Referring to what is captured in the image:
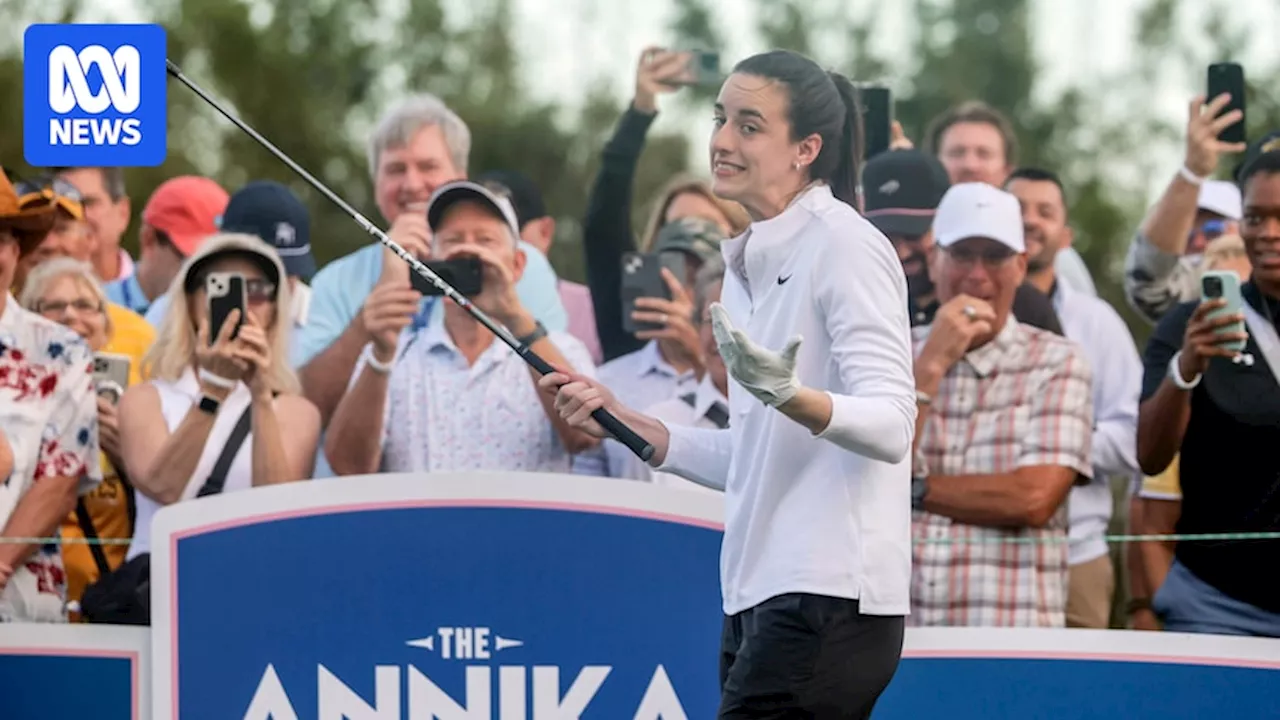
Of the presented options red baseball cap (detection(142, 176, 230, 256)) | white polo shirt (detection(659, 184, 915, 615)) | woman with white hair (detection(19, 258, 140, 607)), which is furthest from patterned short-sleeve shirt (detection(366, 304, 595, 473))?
white polo shirt (detection(659, 184, 915, 615))

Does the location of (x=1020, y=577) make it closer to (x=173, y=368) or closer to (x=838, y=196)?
(x=838, y=196)

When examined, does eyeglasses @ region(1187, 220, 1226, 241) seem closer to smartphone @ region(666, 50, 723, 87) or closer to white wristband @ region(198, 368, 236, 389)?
smartphone @ region(666, 50, 723, 87)

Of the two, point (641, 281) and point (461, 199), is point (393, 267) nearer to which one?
point (461, 199)

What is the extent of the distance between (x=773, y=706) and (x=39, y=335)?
2.85m

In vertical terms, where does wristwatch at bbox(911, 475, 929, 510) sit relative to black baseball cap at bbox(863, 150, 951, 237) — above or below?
below

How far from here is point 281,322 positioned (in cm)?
586

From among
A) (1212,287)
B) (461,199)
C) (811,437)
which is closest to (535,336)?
(461,199)

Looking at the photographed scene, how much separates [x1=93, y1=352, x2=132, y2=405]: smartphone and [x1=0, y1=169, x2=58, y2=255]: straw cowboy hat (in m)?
0.47

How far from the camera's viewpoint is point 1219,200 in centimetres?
689

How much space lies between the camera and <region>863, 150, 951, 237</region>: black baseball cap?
20.0 ft

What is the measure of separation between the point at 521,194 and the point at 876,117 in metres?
1.46

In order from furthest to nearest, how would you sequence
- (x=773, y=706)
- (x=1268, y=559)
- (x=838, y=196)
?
(x=1268, y=559) < (x=838, y=196) < (x=773, y=706)

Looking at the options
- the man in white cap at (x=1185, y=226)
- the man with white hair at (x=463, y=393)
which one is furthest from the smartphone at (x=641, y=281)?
the man in white cap at (x=1185, y=226)

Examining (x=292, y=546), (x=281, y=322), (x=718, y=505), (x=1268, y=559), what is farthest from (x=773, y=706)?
(x=281, y=322)
